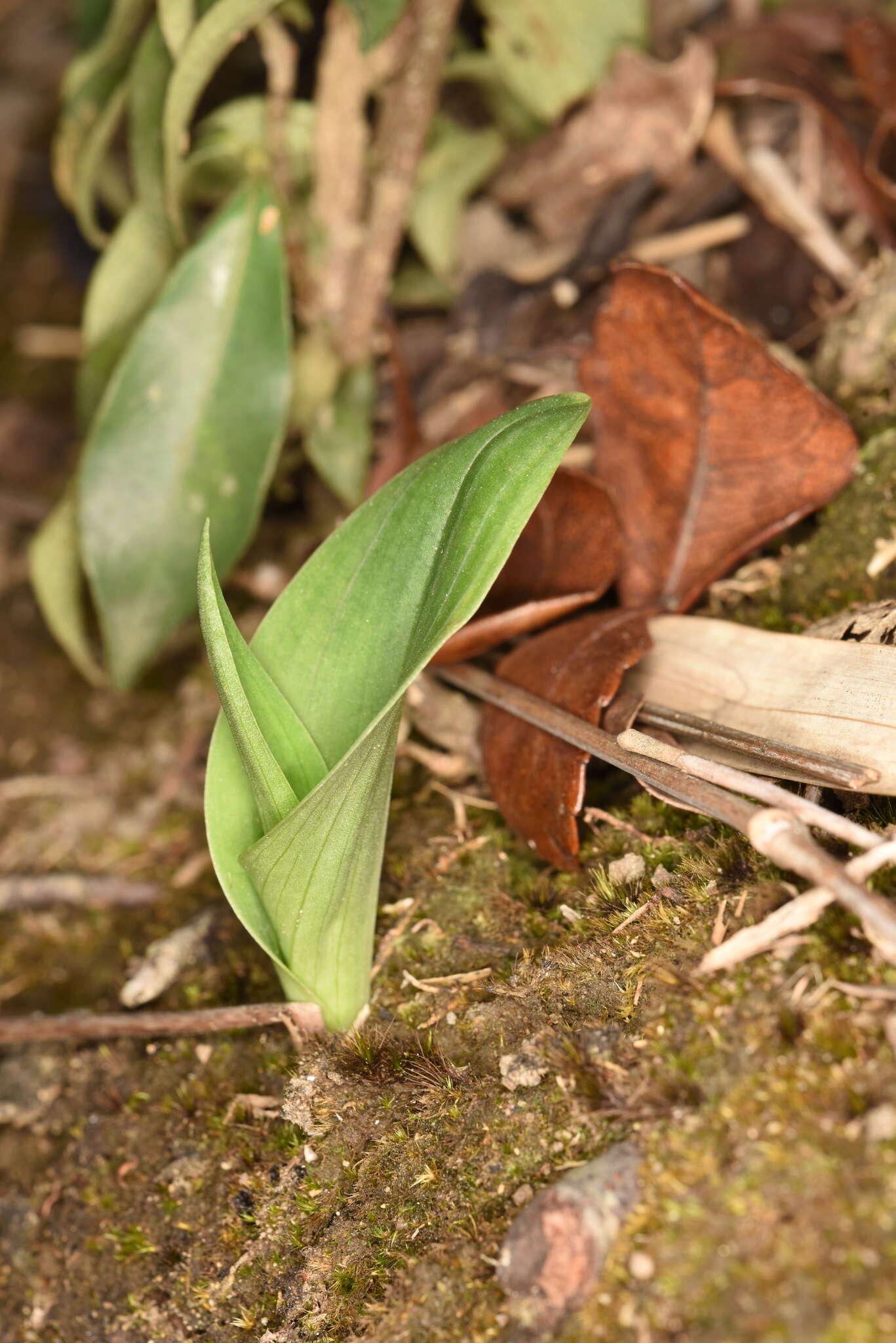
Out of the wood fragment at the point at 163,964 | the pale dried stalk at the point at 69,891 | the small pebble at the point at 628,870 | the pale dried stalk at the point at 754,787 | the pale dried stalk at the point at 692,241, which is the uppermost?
the pale dried stalk at the point at 692,241

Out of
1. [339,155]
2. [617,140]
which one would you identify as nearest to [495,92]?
[617,140]

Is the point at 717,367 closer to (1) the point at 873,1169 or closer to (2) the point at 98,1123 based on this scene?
(1) the point at 873,1169

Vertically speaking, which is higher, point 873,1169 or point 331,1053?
point 873,1169

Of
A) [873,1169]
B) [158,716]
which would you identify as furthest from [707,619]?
[158,716]

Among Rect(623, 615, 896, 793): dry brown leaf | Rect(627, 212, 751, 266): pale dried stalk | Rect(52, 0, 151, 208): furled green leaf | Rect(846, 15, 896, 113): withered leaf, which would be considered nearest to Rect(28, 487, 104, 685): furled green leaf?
Rect(52, 0, 151, 208): furled green leaf

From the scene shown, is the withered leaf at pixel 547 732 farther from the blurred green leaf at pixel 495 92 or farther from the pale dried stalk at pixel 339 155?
the blurred green leaf at pixel 495 92

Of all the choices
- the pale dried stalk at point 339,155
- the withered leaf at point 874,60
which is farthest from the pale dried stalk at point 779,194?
the pale dried stalk at point 339,155
